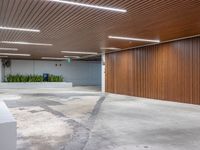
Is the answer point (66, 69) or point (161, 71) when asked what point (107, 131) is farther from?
point (66, 69)

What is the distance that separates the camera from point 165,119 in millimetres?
6367

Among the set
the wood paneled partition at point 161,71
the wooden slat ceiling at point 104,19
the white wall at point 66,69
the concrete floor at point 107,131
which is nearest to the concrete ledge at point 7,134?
the concrete floor at point 107,131

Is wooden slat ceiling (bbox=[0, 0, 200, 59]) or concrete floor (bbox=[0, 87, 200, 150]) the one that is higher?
wooden slat ceiling (bbox=[0, 0, 200, 59])

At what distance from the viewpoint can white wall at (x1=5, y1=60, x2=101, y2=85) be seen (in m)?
22.5

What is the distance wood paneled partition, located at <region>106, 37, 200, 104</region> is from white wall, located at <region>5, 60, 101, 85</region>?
33.3 feet

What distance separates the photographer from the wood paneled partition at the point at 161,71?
9.55m

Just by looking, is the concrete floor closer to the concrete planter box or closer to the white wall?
the concrete planter box

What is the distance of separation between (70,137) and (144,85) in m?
8.29

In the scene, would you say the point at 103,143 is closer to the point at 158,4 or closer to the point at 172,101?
the point at 158,4

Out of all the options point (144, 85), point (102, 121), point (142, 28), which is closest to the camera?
point (102, 121)

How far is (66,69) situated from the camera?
24.5 meters

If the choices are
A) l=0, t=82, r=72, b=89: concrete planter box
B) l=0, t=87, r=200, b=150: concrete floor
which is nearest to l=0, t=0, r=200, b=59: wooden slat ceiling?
l=0, t=87, r=200, b=150: concrete floor

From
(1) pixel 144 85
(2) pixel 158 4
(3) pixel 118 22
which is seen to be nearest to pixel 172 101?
(1) pixel 144 85

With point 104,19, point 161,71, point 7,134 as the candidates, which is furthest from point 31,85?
point 7,134
